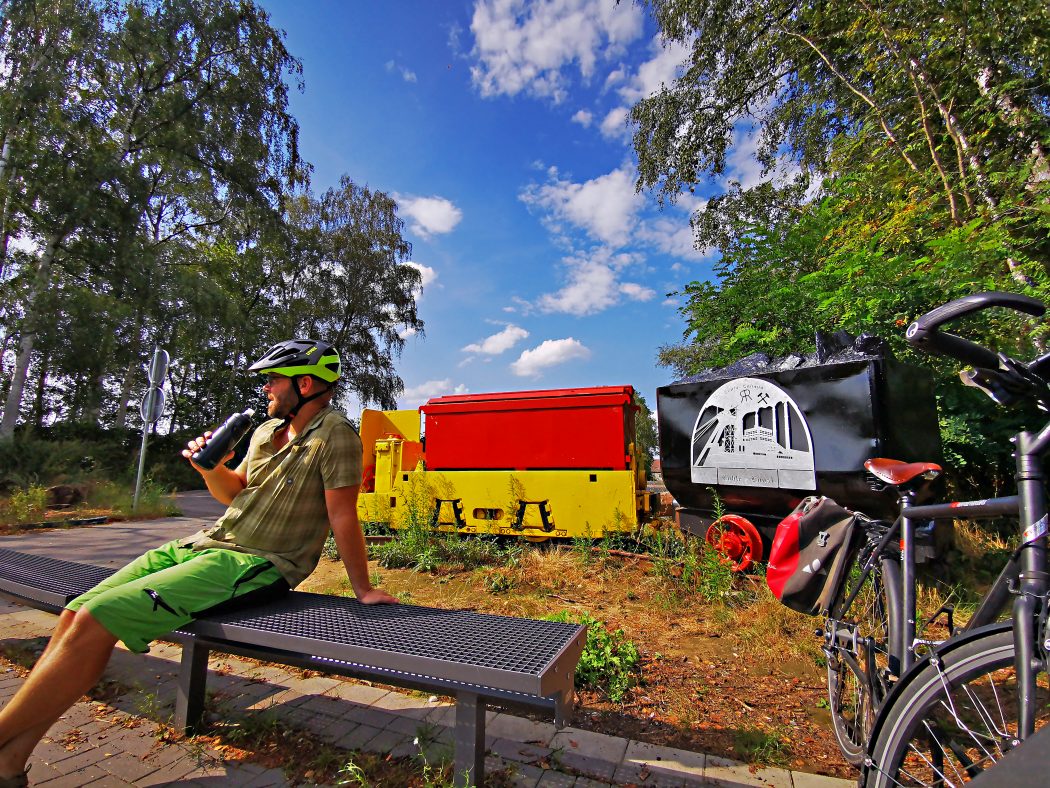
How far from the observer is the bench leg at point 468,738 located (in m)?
1.56

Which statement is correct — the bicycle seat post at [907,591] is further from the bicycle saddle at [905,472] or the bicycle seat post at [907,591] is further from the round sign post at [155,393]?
the round sign post at [155,393]

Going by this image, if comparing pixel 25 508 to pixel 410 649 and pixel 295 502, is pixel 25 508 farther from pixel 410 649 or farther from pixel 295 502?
pixel 410 649

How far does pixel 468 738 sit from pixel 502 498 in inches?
209

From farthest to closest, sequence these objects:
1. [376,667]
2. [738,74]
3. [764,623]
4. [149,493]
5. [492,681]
A: [149,493] < [738,74] < [764,623] < [376,667] < [492,681]

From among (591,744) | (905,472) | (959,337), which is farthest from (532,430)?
(959,337)

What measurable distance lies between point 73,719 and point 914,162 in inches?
404

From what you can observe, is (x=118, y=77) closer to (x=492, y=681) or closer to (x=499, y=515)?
(x=499, y=515)

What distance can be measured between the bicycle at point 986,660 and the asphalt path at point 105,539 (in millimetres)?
6803

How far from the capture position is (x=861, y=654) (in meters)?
1.90

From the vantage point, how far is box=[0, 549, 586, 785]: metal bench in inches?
58.7

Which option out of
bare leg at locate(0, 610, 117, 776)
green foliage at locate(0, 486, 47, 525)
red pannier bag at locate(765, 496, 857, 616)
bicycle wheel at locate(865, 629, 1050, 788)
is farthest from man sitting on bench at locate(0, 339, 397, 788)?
green foliage at locate(0, 486, 47, 525)

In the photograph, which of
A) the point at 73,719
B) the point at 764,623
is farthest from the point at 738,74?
the point at 73,719

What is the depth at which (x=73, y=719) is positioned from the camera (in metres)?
2.31

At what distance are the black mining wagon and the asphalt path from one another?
638cm
